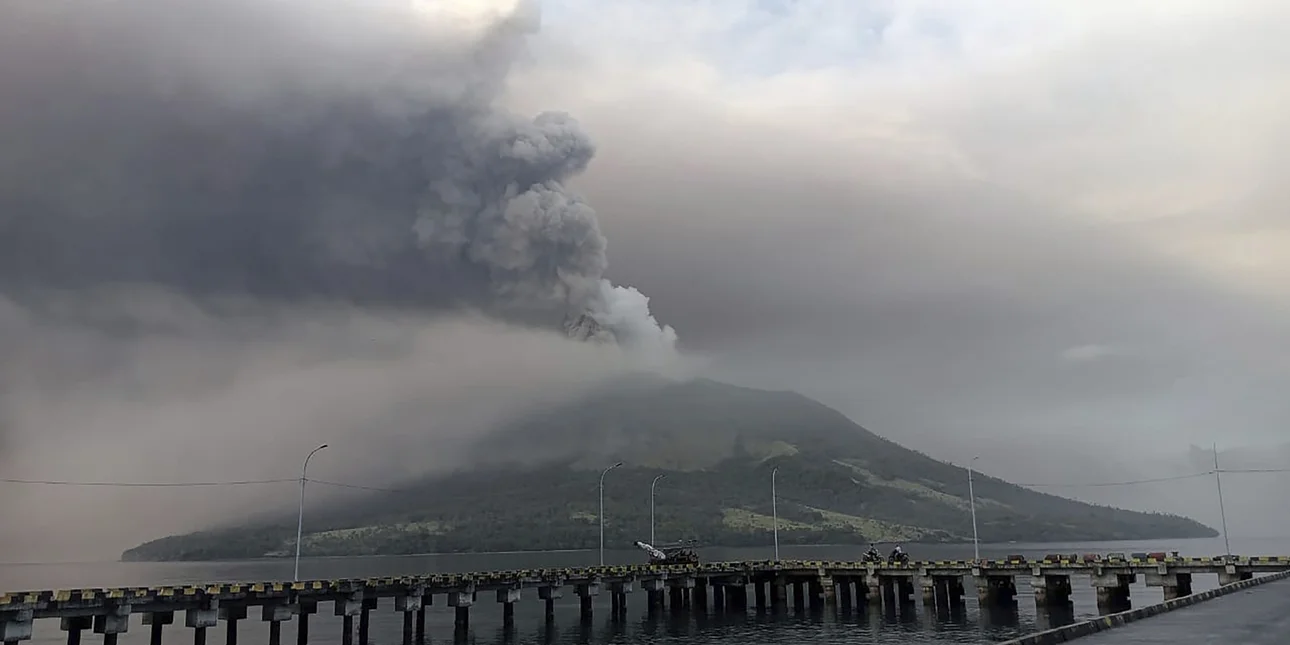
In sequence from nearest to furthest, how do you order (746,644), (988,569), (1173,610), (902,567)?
(1173,610) < (746,644) < (988,569) < (902,567)

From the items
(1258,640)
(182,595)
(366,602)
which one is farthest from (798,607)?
(1258,640)

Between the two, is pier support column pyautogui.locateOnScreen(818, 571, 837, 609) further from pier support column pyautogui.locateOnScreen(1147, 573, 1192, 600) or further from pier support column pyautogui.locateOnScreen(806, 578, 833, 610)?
pier support column pyautogui.locateOnScreen(1147, 573, 1192, 600)

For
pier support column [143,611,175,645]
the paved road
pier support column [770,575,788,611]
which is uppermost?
the paved road

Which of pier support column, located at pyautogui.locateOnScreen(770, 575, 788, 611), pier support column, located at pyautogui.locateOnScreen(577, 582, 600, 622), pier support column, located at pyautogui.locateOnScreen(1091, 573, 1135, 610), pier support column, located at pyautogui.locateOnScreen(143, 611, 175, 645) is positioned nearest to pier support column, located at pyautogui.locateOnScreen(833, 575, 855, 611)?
pier support column, located at pyautogui.locateOnScreen(770, 575, 788, 611)

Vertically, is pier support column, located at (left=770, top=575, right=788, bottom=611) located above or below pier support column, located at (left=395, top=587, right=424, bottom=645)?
below

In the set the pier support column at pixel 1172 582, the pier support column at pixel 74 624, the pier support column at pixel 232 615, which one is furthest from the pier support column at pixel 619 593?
the pier support column at pixel 74 624

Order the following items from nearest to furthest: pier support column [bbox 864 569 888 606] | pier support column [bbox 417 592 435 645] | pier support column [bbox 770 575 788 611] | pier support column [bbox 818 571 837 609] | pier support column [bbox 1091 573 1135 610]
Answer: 1. pier support column [bbox 417 592 435 645]
2. pier support column [bbox 1091 573 1135 610]
3. pier support column [bbox 864 569 888 606]
4. pier support column [bbox 818 571 837 609]
5. pier support column [bbox 770 575 788 611]

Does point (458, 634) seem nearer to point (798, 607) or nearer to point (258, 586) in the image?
point (258, 586)
